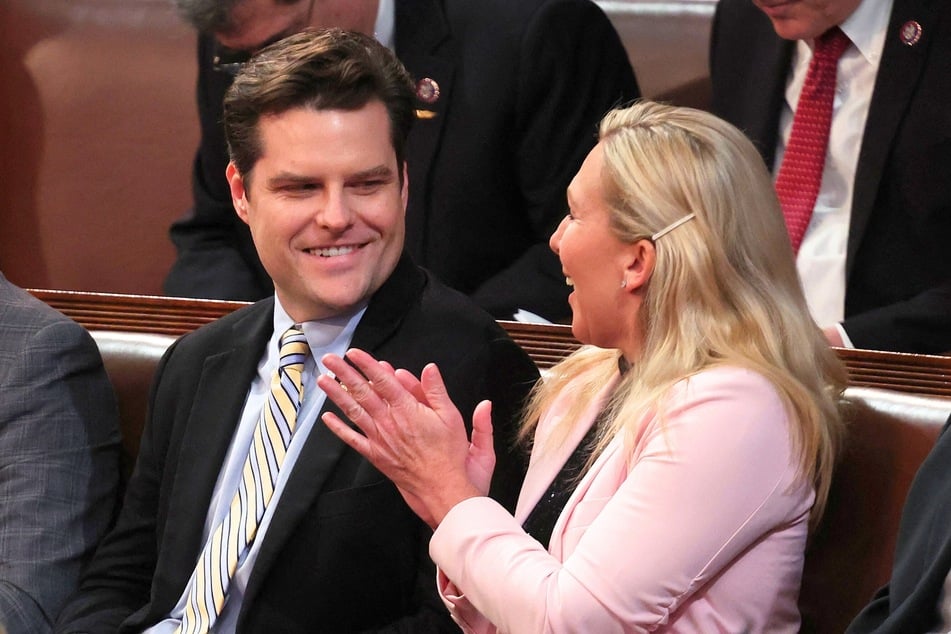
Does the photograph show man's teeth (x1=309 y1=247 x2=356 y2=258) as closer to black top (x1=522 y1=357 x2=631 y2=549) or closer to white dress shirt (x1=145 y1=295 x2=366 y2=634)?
white dress shirt (x1=145 y1=295 x2=366 y2=634)

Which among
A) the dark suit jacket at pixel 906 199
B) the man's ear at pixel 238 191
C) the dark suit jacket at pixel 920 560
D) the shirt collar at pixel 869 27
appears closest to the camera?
the dark suit jacket at pixel 920 560

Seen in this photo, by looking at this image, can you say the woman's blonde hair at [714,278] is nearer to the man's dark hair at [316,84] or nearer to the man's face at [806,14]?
the man's dark hair at [316,84]

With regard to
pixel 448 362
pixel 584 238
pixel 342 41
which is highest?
pixel 342 41

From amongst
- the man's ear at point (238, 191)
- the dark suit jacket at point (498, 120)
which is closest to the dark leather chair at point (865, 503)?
the man's ear at point (238, 191)

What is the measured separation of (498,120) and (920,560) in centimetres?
124

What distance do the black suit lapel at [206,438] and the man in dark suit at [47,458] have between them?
0.52 feet

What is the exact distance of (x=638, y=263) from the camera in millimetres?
1447

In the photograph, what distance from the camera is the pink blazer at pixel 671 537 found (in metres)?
1.29

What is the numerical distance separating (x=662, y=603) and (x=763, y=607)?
14 centimetres

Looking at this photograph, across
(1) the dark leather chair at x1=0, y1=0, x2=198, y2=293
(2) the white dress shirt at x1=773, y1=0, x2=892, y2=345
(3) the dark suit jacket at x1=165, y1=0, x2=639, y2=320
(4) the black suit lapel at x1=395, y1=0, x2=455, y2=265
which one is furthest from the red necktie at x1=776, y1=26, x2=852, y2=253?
(1) the dark leather chair at x1=0, y1=0, x2=198, y2=293

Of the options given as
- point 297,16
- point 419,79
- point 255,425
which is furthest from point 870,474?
point 297,16

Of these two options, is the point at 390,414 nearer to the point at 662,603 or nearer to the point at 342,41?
the point at 662,603

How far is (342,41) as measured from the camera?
1.65 m

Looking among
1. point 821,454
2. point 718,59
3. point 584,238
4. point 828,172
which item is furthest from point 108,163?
point 821,454
